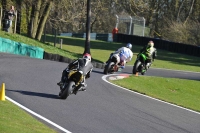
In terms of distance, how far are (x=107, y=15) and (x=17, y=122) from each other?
220ft

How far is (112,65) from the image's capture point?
2178 cm

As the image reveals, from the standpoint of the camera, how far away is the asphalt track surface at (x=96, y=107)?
11.2 meters

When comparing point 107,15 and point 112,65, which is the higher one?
point 107,15

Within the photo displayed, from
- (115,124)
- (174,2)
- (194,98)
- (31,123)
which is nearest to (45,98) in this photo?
(115,124)

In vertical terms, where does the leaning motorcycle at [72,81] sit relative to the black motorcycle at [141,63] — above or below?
above

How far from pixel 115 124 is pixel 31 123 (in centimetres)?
233

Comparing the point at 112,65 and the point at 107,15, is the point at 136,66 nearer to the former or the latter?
the point at 112,65

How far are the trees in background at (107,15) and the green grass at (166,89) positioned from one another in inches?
408

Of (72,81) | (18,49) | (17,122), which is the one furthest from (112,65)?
(17,122)

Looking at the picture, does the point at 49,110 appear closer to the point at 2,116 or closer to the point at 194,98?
the point at 2,116

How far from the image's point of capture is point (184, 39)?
6406 cm

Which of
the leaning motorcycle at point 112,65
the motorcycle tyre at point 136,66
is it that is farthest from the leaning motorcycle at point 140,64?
the leaning motorcycle at point 112,65

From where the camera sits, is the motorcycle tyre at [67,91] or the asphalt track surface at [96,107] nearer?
the asphalt track surface at [96,107]

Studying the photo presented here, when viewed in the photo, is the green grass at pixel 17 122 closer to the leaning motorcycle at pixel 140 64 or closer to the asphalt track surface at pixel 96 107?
the asphalt track surface at pixel 96 107
